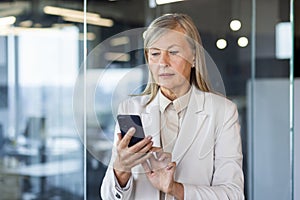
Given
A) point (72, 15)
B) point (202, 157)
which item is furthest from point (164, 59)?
point (72, 15)

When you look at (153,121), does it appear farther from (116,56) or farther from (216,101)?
(116,56)

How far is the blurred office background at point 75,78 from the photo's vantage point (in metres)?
2.62

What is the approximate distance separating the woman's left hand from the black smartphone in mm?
51

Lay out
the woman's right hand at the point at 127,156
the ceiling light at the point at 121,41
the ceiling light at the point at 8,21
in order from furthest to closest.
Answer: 1. the ceiling light at the point at 8,21
2. the ceiling light at the point at 121,41
3. the woman's right hand at the point at 127,156

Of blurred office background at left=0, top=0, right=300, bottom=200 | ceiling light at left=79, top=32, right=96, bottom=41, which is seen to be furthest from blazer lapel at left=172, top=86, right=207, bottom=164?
ceiling light at left=79, top=32, right=96, bottom=41

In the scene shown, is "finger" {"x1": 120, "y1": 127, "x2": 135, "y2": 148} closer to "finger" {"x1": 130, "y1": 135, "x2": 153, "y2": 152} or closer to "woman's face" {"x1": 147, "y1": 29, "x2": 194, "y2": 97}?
"finger" {"x1": 130, "y1": 135, "x2": 153, "y2": 152}

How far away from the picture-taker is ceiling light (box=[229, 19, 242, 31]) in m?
2.77

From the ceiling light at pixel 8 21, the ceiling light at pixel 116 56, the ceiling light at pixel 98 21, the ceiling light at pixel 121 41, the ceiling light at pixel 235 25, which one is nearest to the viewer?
the ceiling light at pixel 121 41

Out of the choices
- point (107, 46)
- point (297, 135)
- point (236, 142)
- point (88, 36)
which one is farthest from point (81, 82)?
point (88, 36)

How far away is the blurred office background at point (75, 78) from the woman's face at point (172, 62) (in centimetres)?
158

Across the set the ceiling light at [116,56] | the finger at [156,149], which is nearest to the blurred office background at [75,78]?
the ceiling light at [116,56]

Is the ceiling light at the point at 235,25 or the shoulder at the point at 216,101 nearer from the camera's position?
the shoulder at the point at 216,101

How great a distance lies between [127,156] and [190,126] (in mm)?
159

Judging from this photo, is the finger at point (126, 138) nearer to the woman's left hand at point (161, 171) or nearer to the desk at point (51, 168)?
the woman's left hand at point (161, 171)
